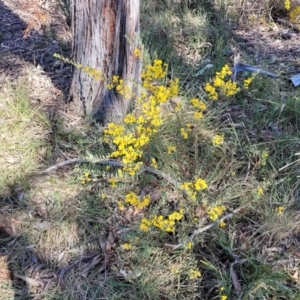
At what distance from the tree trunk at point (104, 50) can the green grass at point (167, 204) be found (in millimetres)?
209

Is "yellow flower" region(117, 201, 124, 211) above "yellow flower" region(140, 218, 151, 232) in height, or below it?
below

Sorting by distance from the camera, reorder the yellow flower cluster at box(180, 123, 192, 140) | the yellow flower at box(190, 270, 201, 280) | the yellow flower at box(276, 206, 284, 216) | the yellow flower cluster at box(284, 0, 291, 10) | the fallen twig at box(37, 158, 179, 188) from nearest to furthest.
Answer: the yellow flower at box(190, 270, 201, 280) < the yellow flower at box(276, 206, 284, 216) < the yellow flower cluster at box(180, 123, 192, 140) < the fallen twig at box(37, 158, 179, 188) < the yellow flower cluster at box(284, 0, 291, 10)

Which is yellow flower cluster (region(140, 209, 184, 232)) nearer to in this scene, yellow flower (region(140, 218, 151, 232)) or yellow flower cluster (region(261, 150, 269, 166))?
yellow flower (region(140, 218, 151, 232))

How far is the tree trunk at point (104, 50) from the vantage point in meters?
2.53

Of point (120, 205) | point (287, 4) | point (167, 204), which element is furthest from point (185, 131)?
point (287, 4)

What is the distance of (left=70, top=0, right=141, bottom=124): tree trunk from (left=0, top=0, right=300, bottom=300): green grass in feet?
0.69

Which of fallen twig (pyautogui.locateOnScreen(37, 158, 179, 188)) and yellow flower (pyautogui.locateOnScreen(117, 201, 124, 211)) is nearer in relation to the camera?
yellow flower (pyautogui.locateOnScreen(117, 201, 124, 211))

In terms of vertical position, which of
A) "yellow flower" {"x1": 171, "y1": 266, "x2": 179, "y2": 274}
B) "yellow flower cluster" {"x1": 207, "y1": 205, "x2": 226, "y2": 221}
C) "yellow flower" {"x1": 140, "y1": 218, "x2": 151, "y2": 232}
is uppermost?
"yellow flower cluster" {"x1": 207, "y1": 205, "x2": 226, "y2": 221}

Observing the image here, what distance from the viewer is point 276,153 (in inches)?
101

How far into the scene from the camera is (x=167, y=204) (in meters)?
2.40

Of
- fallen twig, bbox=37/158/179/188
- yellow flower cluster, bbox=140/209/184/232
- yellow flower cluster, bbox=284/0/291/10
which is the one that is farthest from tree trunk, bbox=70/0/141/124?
yellow flower cluster, bbox=284/0/291/10

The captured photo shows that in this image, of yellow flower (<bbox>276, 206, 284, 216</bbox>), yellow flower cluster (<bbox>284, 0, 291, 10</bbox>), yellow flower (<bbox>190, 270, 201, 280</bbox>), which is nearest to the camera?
yellow flower (<bbox>190, 270, 201, 280</bbox>)

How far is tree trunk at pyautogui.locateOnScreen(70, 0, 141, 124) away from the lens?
99.5 inches

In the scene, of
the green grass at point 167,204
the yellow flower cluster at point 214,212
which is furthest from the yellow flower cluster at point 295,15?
the yellow flower cluster at point 214,212
